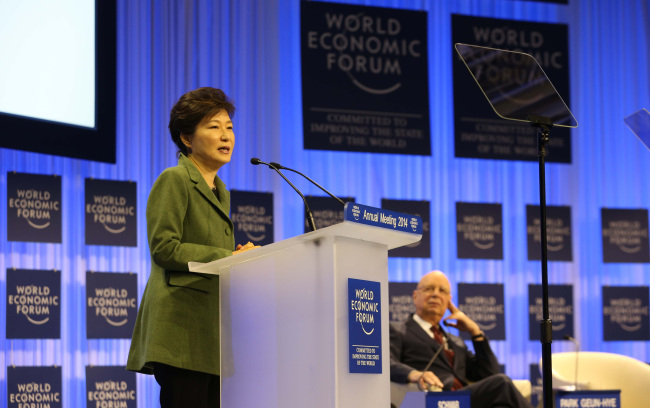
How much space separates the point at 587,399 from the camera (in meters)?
4.16

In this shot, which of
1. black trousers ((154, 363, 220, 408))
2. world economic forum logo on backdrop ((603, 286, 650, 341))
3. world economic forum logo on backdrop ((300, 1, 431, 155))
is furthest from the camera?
world economic forum logo on backdrop ((603, 286, 650, 341))

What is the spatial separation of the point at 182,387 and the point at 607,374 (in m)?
4.04

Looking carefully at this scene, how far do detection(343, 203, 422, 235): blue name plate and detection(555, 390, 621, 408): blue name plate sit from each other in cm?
237

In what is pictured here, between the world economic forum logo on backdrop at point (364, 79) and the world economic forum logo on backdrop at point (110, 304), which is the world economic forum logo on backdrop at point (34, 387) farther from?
the world economic forum logo on backdrop at point (364, 79)

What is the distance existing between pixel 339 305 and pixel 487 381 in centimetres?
306

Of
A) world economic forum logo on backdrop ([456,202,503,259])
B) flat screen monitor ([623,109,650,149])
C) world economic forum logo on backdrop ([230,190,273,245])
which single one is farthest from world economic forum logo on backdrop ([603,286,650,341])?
flat screen monitor ([623,109,650,149])

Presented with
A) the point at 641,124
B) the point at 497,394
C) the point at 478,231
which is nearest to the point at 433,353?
the point at 497,394

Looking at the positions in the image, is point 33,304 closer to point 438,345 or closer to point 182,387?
point 438,345

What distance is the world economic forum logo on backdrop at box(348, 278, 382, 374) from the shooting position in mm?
2016

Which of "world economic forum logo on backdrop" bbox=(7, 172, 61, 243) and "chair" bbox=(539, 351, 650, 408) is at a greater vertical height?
"world economic forum logo on backdrop" bbox=(7, 172, 61, 243)

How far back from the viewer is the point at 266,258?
2.21 meters

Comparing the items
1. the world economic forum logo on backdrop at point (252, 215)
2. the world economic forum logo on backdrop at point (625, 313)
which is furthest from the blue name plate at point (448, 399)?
the world economic forum logo on backdrop at point (625, 313)

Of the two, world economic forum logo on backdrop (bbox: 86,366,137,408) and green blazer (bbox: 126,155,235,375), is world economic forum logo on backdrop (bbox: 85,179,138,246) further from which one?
green blazer (bbox: 126,155,235,375)

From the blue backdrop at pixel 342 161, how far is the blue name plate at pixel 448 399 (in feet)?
7.40
